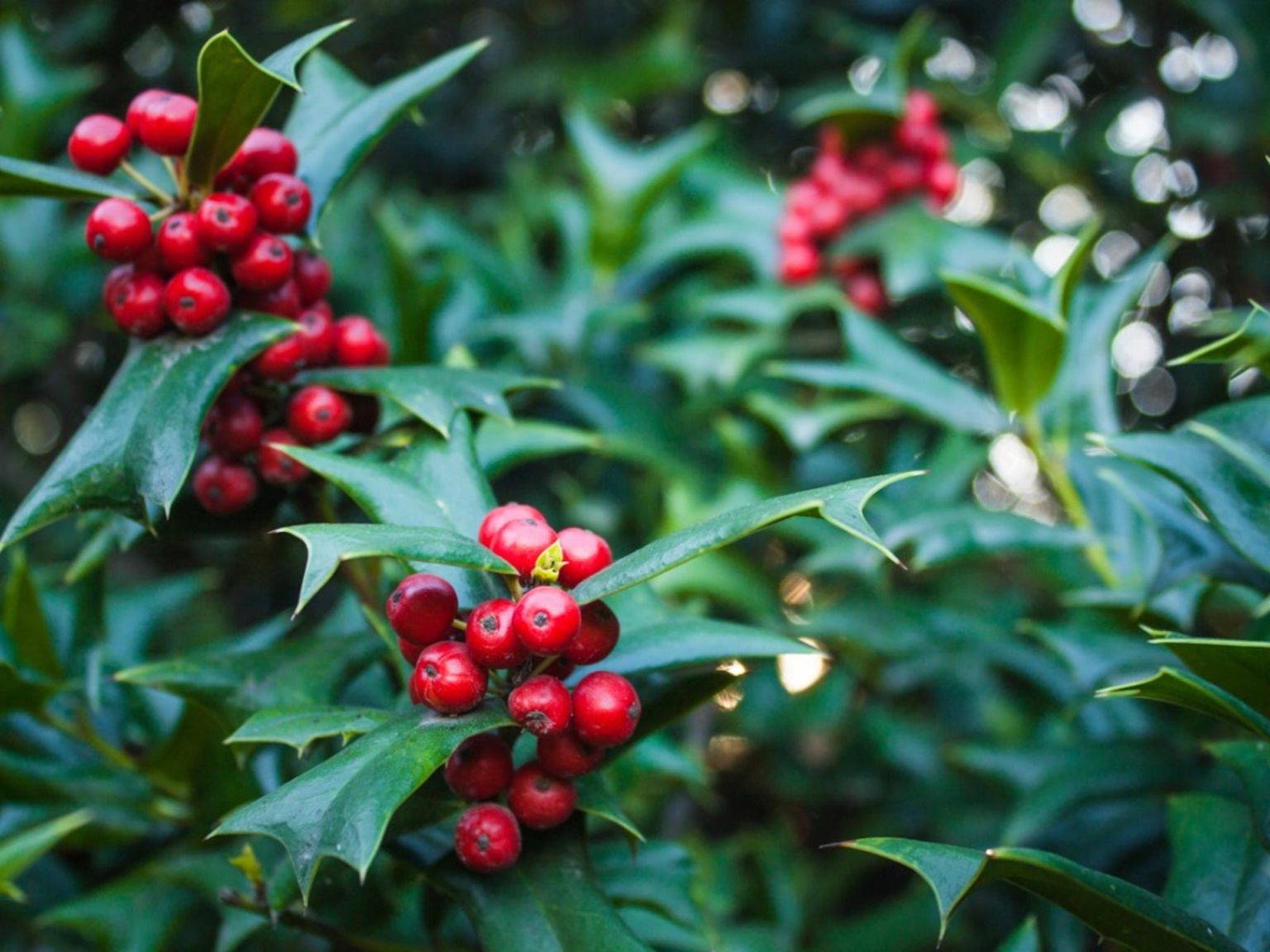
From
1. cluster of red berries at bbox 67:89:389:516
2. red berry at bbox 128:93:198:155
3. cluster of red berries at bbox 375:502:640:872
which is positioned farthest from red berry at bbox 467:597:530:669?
red berry at bbox 128:93:198:155

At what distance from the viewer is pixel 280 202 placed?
1175 millimetres

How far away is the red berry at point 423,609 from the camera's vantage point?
97 cm

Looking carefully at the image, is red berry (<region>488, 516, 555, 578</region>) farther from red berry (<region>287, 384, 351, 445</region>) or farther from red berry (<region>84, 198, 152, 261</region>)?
red berry (<region>84, 198, 152, 261</region>)

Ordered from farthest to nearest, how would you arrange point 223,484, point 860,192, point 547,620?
point 860,192 → point 223,484 → point 547,620

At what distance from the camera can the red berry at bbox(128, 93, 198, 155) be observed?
1.15 meters

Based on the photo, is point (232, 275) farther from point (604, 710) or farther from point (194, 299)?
point (604, 710)

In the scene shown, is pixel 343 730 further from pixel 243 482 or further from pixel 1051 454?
pixel 1051 454

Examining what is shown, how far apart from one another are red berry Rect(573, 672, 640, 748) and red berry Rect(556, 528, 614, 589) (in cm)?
9

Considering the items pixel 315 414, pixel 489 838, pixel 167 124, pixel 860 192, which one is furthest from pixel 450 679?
pixel 860 192

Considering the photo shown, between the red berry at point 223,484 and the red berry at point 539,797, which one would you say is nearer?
the red berry at point 539,797

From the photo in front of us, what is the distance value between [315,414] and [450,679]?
15.9 inches

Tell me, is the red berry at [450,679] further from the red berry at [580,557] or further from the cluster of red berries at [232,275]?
the cluster of red berries at [232,275]

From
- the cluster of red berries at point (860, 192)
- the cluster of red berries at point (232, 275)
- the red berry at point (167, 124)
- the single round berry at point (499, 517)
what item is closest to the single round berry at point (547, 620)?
the single round berry at point (499, 517)

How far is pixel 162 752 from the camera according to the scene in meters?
1.45
